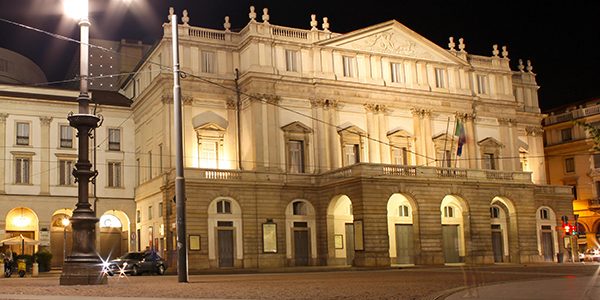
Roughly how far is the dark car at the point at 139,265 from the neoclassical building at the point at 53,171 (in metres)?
14.4

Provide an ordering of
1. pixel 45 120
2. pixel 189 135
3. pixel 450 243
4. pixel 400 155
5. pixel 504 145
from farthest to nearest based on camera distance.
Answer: pixel 504 145
pixel 400 155
pixel 45 120
pixel 450 243
pixel 189 135

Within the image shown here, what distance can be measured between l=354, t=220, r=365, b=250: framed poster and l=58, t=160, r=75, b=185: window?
Answer: 75.4 ft

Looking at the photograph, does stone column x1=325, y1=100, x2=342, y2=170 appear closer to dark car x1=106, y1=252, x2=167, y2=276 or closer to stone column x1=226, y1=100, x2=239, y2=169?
stone column x1=226, y1=100, x2=239, y2=169

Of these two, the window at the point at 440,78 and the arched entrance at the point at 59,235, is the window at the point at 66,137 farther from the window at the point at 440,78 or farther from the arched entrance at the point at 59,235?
the window at the point at 440,78

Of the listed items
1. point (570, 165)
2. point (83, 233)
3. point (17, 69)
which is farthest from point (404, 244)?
point (17, 69)

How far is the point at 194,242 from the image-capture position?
161 feet

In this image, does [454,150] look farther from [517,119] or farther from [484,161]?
[517,119]

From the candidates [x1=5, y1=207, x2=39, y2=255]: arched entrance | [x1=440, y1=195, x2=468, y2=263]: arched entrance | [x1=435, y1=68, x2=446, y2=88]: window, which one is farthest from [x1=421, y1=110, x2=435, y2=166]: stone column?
[x1=5, y1=207, x2=39, y2=255]: arched entrance

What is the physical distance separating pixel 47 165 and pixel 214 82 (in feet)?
48.6

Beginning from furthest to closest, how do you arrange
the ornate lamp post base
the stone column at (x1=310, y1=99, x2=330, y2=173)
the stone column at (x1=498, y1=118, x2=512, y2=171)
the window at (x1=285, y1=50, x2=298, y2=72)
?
the stone column at (x1=498, y1=118, x2=512, y2=171) → the window at (x1=285, y1=50, x2=298, y2=72) → the stone column at (x1=310, y1=99, x2=330, y2=173) → the ornate lamp post base

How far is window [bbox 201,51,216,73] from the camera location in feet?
178

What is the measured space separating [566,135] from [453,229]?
1024 inches

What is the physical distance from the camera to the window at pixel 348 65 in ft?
187

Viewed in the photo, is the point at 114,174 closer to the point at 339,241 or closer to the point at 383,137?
the point at 339,241
